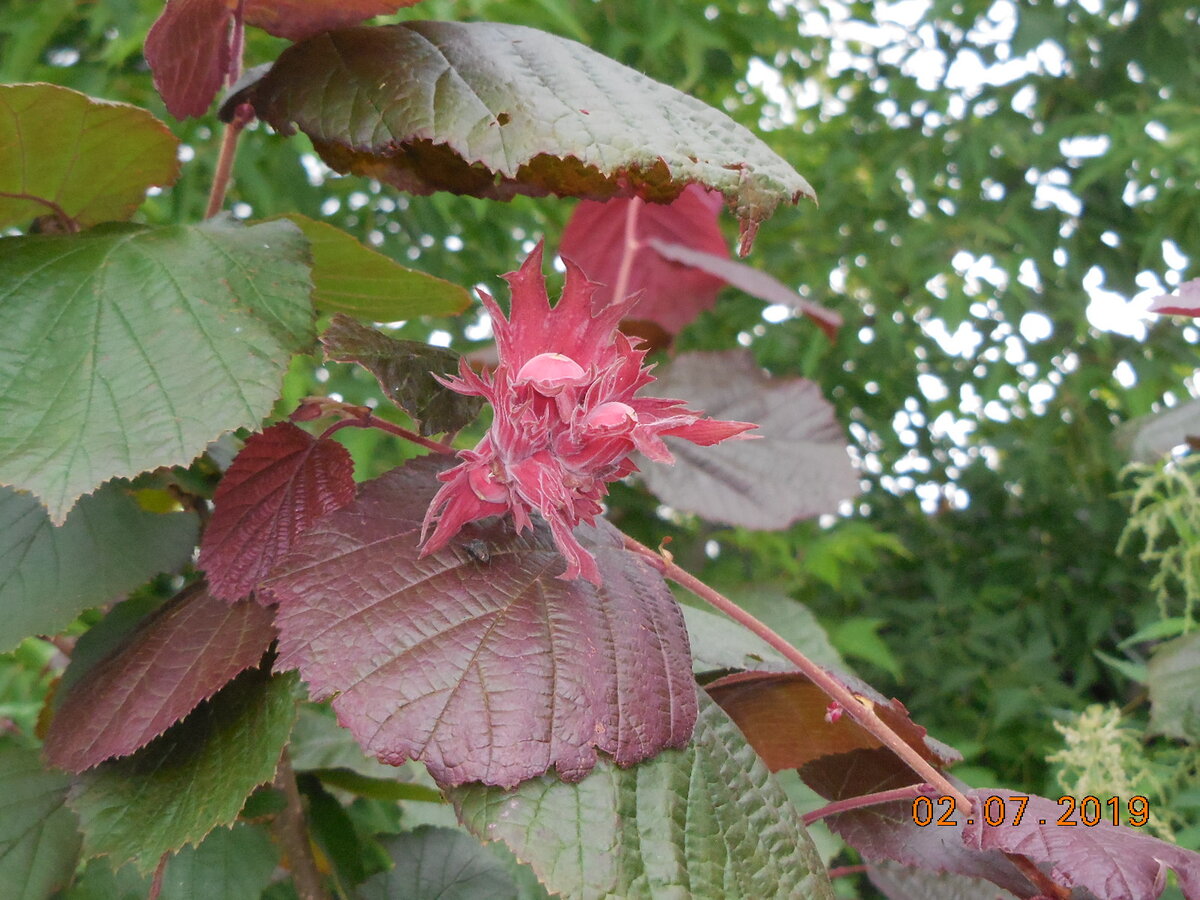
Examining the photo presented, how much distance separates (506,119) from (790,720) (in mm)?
290

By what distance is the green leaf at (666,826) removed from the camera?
0.29 metres

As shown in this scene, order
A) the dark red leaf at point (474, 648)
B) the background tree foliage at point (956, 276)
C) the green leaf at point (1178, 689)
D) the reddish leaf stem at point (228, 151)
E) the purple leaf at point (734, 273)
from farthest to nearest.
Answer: the background tree foliage at point (956, 276) < the purple leaf at point (734, 273) < the green leaf at point (1178, 689) < the reddish leaf stem at point (228, 151) < the dark red leaf at point (474, 648)

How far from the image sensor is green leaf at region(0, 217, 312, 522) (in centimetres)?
30

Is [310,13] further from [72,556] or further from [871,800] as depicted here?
[871,800]

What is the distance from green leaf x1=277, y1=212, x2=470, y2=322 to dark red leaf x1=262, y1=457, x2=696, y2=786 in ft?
0.50

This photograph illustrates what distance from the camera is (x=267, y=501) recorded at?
38cm

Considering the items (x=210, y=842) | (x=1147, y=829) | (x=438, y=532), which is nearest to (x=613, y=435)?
(x=438, y=532)

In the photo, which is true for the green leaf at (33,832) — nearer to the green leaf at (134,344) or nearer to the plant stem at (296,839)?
the plant stem at (296,839)

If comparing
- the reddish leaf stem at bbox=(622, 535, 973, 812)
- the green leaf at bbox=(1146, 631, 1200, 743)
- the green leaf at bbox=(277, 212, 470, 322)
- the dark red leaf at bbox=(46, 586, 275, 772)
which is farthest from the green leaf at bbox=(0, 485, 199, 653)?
the green leaf at bbox=(1146, 631, 1200, 743)

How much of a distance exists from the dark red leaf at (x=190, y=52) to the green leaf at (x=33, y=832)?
32 centimetres

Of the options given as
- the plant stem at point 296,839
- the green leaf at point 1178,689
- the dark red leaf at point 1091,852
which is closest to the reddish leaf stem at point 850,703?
the dark red leaf at point 1091,852

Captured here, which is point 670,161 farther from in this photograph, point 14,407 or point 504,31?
point 14,407

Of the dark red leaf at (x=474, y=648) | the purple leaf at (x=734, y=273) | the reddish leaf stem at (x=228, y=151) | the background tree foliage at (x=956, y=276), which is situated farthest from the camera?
the background tree foliage at (x=956, y=276)

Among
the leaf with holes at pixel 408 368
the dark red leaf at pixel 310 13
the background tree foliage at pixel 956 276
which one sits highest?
the dark red leaf at pixel 310 13
